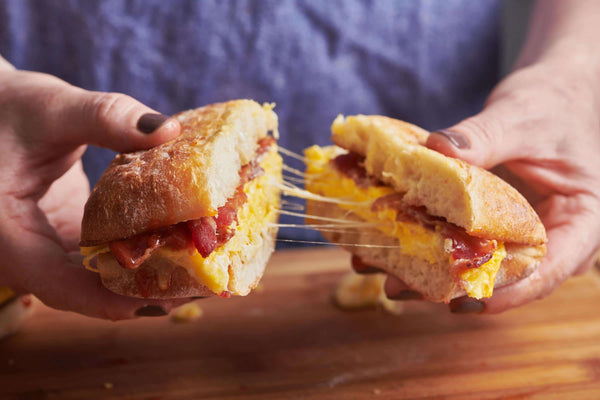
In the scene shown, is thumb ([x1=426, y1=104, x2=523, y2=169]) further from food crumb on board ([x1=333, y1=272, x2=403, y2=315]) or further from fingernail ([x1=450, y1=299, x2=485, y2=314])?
food crumb on board ([x1=333, y1=272, x2=403, y2=315])

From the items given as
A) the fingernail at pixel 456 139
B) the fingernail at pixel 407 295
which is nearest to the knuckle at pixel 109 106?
the fingernail at pixel 456 139

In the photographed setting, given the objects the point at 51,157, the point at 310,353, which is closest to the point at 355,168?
the point at 310,353

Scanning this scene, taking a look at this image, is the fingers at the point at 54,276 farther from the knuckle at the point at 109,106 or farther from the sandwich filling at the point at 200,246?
the knuckle at the point at 109,106

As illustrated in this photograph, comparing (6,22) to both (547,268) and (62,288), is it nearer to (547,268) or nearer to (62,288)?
(62,288)

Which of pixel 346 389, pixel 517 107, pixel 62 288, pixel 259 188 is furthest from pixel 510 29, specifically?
pixel 62 288

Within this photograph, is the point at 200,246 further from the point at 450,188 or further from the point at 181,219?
the point at 450,188

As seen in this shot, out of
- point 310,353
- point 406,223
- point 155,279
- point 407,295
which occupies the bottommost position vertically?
point 310,353
